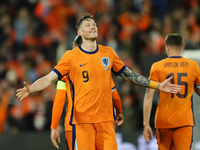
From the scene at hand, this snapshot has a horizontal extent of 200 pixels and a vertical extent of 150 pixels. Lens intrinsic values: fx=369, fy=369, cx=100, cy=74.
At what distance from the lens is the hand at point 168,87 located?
187 inches

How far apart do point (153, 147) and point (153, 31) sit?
4.03 meters

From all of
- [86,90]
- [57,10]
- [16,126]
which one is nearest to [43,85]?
[86,90]

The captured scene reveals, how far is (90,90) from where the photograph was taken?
4668mm

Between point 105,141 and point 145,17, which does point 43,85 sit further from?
point 145,17

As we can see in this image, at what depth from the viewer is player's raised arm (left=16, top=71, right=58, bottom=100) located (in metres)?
4.36

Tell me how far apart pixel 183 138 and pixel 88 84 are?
1550 mm

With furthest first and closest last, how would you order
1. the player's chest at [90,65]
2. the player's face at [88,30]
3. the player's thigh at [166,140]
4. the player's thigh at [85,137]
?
the player's thigh at [166,140], the player's face at [88,30], the player's chest at [90,65], the player's thigh at [85,137]

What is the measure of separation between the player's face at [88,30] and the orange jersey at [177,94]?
1052 millimetres

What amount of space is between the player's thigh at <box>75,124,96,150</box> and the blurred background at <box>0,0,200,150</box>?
361 centimetres

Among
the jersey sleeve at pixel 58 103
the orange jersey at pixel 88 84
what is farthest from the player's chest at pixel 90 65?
the jersey sleeve at pixel 58 103

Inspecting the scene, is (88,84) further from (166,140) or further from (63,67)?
(166,140)

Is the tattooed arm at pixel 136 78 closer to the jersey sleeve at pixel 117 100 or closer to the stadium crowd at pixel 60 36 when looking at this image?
the jersey sleeve at pixel 117 100

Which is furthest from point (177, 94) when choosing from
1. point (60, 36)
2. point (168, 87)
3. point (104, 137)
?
point (60, 36)

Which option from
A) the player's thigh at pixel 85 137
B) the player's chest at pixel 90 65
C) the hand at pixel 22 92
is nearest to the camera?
the hand at pixel 22 92
